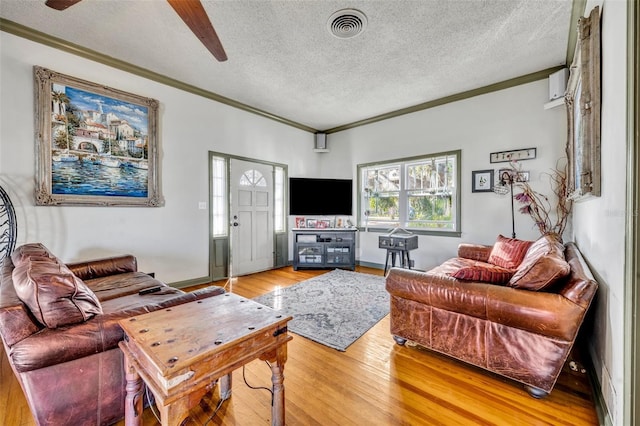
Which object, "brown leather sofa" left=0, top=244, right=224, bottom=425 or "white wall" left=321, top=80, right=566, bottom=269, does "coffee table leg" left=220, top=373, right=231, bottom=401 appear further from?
"white wall" left=321, top=80, right=566, bottom=269

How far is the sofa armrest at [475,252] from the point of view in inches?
133

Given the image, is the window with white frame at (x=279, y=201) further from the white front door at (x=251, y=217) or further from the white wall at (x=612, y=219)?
the white wall at (x=612, y=219)

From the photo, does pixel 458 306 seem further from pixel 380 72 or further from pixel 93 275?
pixel 93 275

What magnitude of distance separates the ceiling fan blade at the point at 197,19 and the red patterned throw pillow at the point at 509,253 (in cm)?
349

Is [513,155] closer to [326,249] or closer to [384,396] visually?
[326,249]

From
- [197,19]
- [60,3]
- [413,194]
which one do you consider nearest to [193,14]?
[197,19]

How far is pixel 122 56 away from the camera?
3135 millimetres

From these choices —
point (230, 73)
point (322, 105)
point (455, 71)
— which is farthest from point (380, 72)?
point (230, 73)

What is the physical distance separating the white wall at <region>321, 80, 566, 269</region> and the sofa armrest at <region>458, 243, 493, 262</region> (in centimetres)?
57

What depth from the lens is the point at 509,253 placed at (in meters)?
2.95

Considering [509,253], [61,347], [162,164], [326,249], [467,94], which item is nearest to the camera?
[61,347]

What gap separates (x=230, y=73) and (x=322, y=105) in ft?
5.29

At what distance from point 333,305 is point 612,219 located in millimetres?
2471

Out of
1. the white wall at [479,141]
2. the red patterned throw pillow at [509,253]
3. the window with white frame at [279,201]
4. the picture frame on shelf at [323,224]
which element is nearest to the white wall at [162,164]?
the window with white frame at [279,201]
